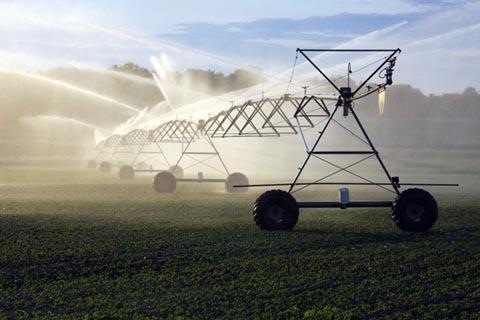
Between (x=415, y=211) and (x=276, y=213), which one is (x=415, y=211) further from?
(x=276, y=213)

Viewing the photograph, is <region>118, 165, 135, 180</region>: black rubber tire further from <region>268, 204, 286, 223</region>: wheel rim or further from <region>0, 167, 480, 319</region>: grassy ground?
<region>268, 204, 286, 223</region>: wheel rim

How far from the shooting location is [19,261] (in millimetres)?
16734

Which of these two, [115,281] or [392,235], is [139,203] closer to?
[392,235]

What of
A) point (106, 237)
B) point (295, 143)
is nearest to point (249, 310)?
point (106, 237)

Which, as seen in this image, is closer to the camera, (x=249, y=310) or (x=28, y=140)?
(x=249, y=310)

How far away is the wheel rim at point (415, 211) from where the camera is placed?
71.0 feet

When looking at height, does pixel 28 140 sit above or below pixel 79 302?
above

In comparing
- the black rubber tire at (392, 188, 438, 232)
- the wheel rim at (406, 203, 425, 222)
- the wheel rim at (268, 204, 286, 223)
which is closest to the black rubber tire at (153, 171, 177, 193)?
the wheel rim at (268, 204, 286, 223)

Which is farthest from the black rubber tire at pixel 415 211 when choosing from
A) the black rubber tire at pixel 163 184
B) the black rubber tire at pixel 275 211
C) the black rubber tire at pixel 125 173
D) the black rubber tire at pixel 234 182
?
the black rubber tire at pixel 125 173

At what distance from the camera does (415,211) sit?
21.8m

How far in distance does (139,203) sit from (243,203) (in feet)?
16.3

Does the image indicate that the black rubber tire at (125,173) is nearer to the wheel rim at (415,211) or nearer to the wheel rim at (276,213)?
the wheel rim at (276,213)

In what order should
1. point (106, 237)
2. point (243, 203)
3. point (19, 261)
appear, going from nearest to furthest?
1. point (19, 261)
2. point (106, 237)
3. point (243, 203)

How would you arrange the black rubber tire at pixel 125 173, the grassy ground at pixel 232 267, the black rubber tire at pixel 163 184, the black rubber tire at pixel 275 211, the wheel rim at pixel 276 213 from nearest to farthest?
1. the grassy ground at pixel 232 267
2. the black rubber tire at pixel 275 211
3. the wheel rim at pixel 276 213
4. the black rubber tire at pixel 163 184
5. the black rubber tire at pixel 125 173
